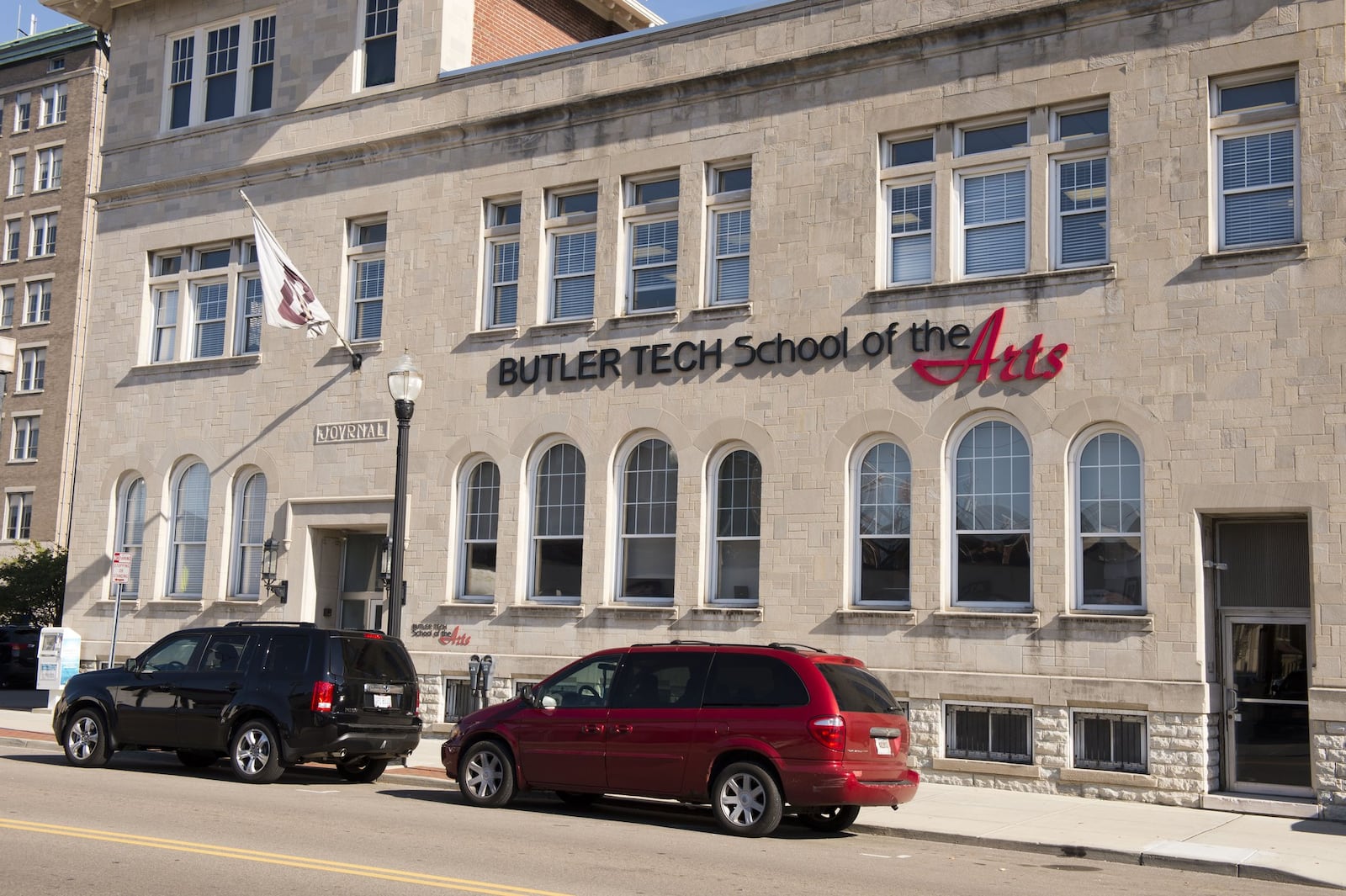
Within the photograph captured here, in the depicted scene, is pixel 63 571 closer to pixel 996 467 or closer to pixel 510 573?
pixel 510 573

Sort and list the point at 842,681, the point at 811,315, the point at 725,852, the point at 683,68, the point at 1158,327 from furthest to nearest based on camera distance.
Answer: the point at 683,68
the point at 811,315
the point at 1158,327
the point at 842,681
the point at 725,852

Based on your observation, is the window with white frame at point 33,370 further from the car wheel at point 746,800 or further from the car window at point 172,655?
the car wheel at point 746,800

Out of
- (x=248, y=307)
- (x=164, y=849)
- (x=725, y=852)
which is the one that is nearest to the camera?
(x=164, y=849)

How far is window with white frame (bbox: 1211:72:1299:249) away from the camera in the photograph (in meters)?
17.1

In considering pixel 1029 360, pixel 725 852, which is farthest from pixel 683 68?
pixel 725 852

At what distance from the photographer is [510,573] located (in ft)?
72.5

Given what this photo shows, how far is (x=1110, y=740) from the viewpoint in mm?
17172

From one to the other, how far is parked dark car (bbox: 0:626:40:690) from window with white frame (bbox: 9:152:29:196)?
35.4m

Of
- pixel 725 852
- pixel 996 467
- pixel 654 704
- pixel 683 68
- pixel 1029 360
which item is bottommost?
pixel 725 852

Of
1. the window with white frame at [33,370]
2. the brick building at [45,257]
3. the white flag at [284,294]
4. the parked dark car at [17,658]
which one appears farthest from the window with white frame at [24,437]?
the white flag at [284,294]

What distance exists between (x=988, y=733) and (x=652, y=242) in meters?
9.04

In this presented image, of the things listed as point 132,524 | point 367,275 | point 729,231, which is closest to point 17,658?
point 132,524

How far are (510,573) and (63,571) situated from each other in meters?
22.4

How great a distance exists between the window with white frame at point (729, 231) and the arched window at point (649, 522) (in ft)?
8.24
